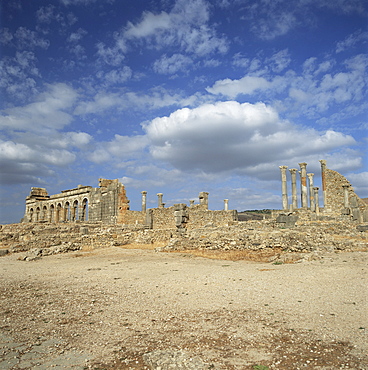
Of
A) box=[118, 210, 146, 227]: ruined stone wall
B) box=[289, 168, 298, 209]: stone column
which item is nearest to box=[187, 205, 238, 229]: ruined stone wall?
box=[118, 210, 146, 227]: ruined stone wall

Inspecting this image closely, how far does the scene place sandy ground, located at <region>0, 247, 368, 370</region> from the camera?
3.18 m

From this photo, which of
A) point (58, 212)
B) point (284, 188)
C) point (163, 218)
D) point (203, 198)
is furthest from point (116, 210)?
point (284, 188)

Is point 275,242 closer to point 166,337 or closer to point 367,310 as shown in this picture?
point 367,310

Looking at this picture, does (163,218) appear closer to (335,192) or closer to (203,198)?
(203,198)

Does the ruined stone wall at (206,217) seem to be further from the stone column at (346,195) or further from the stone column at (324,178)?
the stone column at (346,195)

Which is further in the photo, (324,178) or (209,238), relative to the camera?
(324,178)

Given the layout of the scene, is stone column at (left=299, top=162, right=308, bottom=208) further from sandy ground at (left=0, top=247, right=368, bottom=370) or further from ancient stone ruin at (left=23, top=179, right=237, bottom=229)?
sandy ground at (left=0, top=247, right=368, bottom=370)

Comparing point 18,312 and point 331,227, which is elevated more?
point 331,227

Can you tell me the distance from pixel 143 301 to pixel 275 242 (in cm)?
843

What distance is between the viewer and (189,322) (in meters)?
4.38

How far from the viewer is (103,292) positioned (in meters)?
6.46

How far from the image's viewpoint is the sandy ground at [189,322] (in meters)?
3.18

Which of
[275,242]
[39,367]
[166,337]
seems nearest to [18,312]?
[39,367]

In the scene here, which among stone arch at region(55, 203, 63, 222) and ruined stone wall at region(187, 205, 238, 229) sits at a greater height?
stone arch at region(55, 203, 63, 222)
